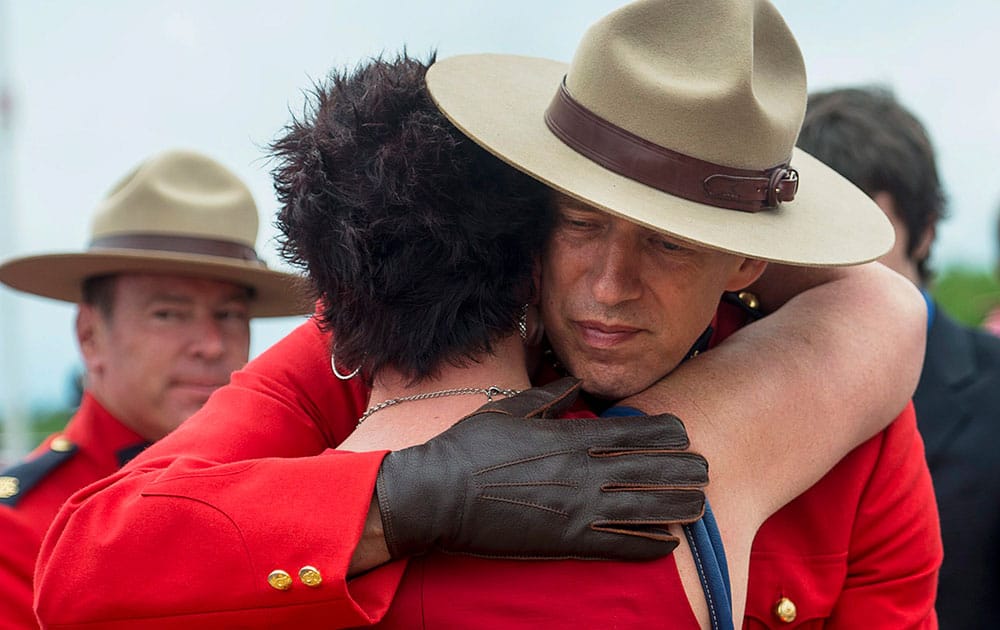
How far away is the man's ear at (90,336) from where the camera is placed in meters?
3.44

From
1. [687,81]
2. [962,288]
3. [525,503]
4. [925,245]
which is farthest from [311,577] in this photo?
[962,288]

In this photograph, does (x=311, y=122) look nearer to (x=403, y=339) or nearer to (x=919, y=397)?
(x=403, y=339)

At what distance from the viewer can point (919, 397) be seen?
3094 millimetres

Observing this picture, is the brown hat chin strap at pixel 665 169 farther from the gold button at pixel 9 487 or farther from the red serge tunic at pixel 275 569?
the gold button at pixel 9 487

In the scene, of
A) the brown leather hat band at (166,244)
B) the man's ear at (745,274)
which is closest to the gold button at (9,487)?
the brown leather hat band at (166,244)

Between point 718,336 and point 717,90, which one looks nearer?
point 717,90

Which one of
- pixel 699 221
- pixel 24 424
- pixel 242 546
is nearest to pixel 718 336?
pixel 699 221

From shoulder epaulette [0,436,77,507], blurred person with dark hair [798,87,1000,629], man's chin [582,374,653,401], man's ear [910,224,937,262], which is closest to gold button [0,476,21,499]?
shoulder epaulette [0,436,77,507]

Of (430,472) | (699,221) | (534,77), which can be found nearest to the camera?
(430,472)

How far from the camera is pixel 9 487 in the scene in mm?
2928

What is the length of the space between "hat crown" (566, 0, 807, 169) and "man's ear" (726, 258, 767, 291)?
0.25m

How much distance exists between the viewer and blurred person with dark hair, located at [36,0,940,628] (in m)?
1.54

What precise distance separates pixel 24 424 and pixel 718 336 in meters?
10.2

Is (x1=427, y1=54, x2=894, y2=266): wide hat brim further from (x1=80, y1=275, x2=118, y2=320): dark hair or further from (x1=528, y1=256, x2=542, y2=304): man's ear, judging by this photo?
(x1=80, y1=275, x2=118, y2=320): dark hair
